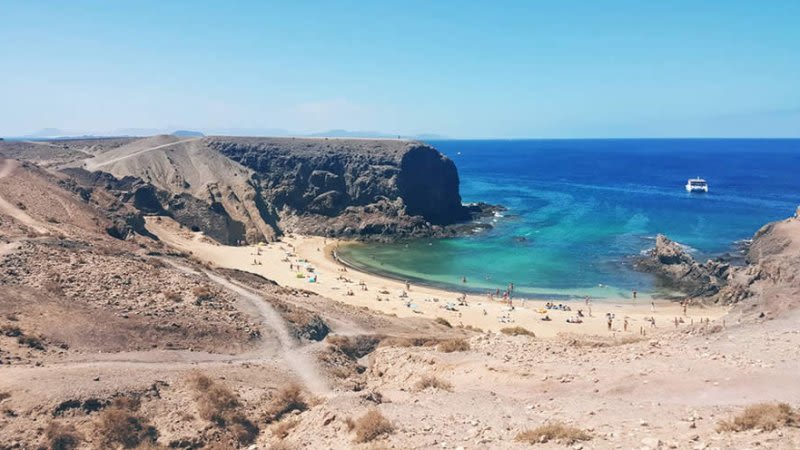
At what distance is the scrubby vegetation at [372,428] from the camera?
636 inches

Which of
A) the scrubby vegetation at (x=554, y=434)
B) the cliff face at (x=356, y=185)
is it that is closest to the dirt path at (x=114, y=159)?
the cliff face at (x=356, y=185)

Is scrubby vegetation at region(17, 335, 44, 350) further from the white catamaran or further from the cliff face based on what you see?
the white catamaran

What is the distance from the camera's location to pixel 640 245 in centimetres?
7212

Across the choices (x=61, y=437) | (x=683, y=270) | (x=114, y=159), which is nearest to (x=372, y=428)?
(x=61, y=437)

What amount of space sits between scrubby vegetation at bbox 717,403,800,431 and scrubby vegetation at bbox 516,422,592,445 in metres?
3.35

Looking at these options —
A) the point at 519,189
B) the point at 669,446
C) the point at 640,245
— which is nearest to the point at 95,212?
the point at 669,446

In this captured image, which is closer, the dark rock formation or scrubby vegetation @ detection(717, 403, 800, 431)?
scrubby vegetation @ detection(717, 403, 800, 431)

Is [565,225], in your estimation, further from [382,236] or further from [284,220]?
[284,220]

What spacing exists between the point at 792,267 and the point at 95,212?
58160 mm

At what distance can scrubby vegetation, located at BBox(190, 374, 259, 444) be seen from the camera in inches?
763

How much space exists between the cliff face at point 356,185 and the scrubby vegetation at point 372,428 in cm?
6439

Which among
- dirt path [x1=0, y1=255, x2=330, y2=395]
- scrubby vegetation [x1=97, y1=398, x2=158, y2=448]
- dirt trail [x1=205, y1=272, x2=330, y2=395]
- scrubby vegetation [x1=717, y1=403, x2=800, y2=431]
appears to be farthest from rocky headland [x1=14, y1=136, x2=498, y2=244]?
scrubby vegetation [x1=717, y1=403, x2=800, y2=431]

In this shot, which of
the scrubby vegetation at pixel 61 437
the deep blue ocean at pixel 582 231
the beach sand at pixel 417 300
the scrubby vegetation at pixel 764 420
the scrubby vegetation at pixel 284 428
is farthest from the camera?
the deep blue ocean at pixel 582 231

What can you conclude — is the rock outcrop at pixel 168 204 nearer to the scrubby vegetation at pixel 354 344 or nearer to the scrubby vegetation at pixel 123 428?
the scrubby vegetation at pixel 354 344
